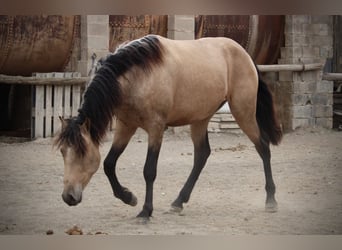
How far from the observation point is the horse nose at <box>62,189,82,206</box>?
4.03 meters

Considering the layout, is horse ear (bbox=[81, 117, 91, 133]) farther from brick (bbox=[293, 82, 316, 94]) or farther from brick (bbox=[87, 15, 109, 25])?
brick (bbox=[293, 82, 316, 94])

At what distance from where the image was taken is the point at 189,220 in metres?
4.22

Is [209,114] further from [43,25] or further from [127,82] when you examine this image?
[43,25]

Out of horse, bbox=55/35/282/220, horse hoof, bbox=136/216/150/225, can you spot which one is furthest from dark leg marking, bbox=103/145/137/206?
horse hoof, bbox=136/216/150/225

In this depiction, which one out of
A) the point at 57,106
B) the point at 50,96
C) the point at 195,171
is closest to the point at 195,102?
the point at 195,171

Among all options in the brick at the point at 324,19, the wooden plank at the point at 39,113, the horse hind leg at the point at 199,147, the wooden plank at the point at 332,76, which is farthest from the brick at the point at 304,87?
the wooden plank at the point at 39,113

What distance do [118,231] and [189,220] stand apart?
0.42 metres

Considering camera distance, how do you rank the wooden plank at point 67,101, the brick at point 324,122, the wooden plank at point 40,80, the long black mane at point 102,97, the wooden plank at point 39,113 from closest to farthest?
the long black mane at point 102,97
the wooden plank at point 67,101
the wooden plank at point 39,113
the wooden plank at point 40,80
the brick at point 324,122

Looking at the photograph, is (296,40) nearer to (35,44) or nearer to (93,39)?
(93,39)

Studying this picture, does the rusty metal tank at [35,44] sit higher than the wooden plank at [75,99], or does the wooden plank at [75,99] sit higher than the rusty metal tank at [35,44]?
the rusty metal tank at [35,44]

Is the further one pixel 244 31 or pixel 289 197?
pixel 244 31

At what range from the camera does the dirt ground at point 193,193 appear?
416cm

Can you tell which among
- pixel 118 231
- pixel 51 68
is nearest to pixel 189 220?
pixel 118 231

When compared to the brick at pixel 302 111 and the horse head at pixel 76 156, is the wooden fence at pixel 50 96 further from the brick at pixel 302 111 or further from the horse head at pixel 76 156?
the brick at pixel 302 111
